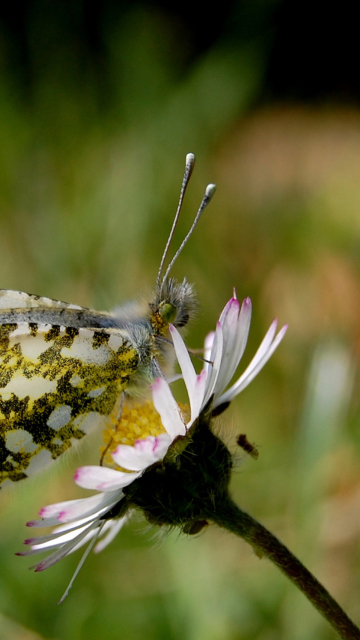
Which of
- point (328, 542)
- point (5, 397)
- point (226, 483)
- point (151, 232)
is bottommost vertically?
point (328, 542)

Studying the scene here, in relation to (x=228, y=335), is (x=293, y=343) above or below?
above

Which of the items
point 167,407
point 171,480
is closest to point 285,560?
point 171,480

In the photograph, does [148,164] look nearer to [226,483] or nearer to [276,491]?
[276,491]

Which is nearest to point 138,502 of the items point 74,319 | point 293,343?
point 74,319

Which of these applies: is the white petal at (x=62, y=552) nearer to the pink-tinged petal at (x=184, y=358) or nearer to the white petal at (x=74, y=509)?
the white petal at (x=74, y=509)

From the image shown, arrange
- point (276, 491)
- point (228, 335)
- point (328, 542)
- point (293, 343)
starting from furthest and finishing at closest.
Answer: point (293, 343)
point (276, 491)
point (328, 542)
point (228, 335)
